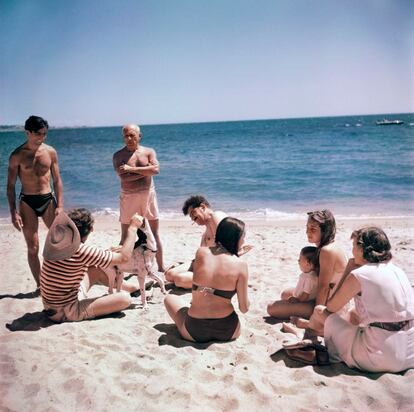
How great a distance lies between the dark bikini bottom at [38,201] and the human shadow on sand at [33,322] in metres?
1.23

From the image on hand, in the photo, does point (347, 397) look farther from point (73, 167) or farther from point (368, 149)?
point (368, 149)

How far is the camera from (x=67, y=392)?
107 inches

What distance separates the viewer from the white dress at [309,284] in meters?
3.83

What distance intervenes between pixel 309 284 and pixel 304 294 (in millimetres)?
149

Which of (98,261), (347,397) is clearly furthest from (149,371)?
(347,397)

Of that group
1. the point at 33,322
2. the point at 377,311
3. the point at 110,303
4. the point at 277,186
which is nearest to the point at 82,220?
the point at 110,303

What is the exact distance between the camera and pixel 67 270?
3625 mm

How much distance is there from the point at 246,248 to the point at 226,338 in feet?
2.90

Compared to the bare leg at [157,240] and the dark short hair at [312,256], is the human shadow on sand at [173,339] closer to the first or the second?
the dark short hair at [312,256]

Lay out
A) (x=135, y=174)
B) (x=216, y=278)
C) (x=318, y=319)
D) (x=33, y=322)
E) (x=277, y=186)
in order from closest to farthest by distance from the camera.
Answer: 1. (x=216, y=278)
2. (x=318, y=319)
3. (x=33, y=322)
4. (x=135, y=174)
5. (x=277, y=186)

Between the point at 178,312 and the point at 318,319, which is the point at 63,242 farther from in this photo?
the point at 318,319

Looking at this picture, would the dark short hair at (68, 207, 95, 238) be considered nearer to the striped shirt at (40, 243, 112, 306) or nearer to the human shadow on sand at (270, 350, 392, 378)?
the striped shirt at (40, 243, 112, 306)

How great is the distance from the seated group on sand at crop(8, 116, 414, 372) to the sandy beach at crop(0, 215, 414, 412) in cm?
13

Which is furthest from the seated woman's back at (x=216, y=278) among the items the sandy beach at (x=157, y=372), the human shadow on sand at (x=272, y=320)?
the human shadow on sand at (x=272, y=320)
